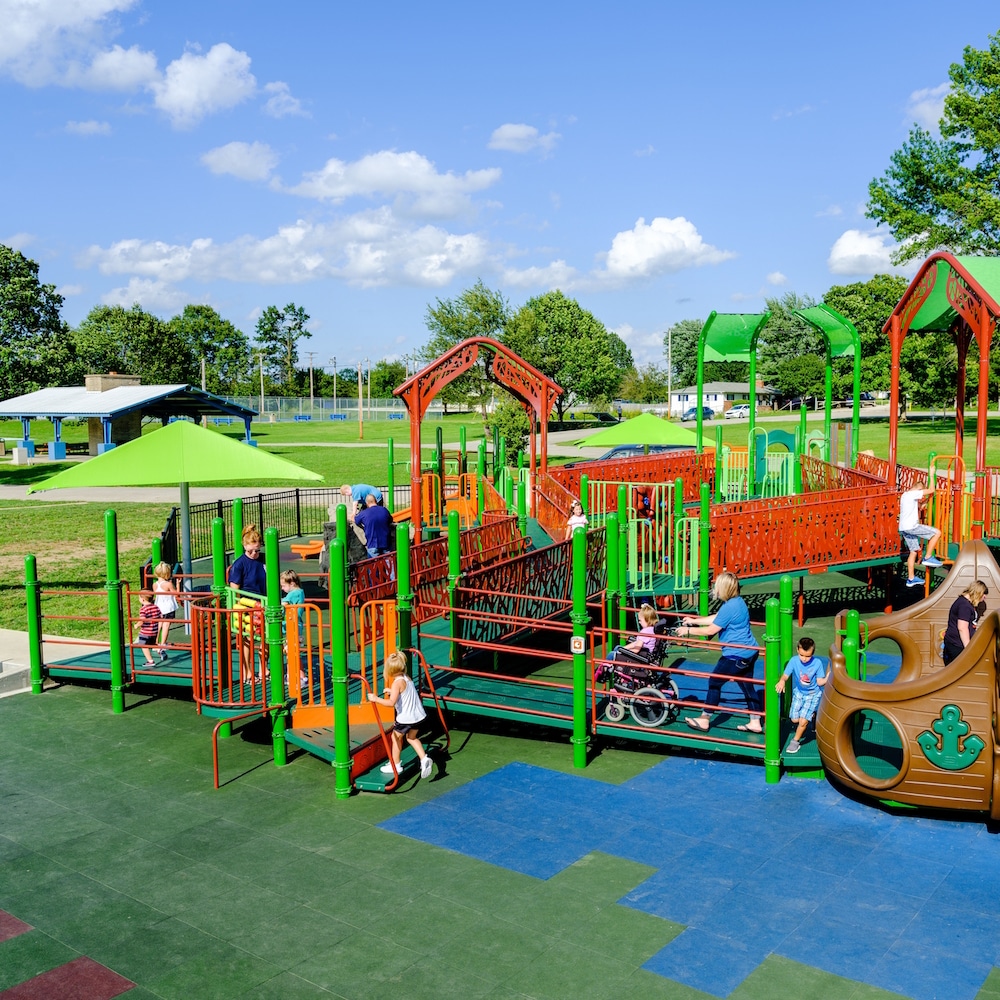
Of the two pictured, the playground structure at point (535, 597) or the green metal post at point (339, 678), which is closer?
the green metal post at point (339, 678)

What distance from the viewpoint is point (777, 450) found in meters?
23.8

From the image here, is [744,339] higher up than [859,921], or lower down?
higher up

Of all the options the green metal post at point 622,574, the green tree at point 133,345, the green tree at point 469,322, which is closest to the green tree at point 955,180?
the green tree at point 469,322

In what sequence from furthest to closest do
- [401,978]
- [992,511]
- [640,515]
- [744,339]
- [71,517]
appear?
1. [71,517]
2. [744,339]
3. [640,515]
4. [992,511]
5. [401,978]

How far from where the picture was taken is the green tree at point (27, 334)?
5747 cm

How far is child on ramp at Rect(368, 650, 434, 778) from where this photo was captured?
29.2 feet

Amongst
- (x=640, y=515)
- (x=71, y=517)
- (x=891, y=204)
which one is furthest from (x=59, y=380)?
(x=640, y=515)

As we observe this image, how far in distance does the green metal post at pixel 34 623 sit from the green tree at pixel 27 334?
50.6m

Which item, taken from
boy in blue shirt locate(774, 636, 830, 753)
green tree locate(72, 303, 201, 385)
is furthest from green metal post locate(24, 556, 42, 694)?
green tree locate(72, 303, 201, 385)

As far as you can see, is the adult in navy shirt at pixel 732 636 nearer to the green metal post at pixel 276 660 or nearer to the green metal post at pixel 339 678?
the green metal post at pixel 339 678

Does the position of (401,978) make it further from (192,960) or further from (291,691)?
(291,691)

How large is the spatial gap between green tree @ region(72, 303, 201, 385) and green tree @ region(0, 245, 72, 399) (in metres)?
20.0

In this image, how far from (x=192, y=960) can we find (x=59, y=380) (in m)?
59.0

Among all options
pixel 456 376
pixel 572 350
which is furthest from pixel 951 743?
pixel 572 350
